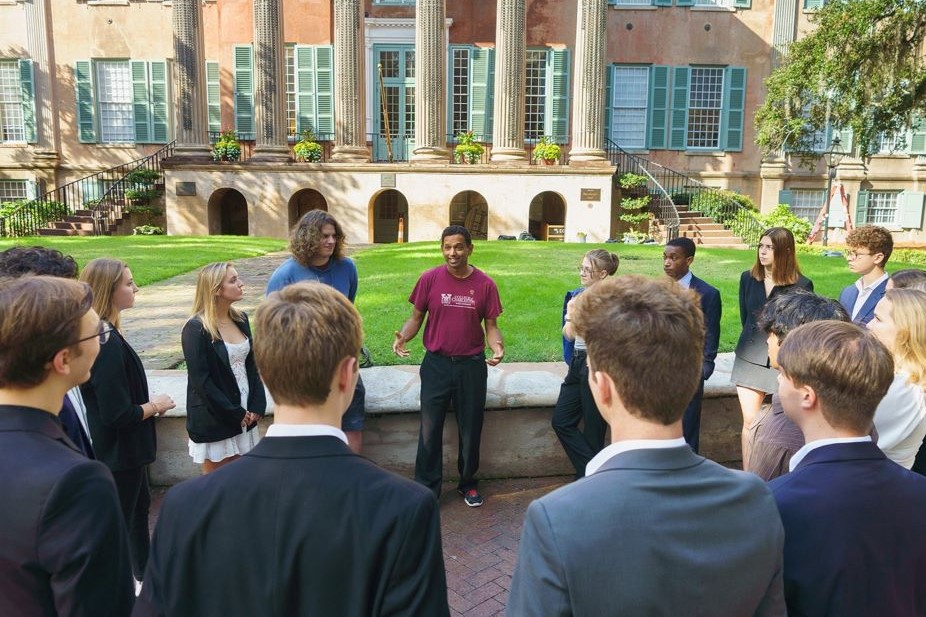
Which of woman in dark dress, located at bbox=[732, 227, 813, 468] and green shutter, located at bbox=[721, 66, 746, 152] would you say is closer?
woman in dark dress, located at bbox=[732, 227, 813, 468]

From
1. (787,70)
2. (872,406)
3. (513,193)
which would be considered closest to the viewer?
(872,406)

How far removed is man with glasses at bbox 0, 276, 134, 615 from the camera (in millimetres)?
1717

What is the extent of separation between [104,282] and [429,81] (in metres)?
18.5

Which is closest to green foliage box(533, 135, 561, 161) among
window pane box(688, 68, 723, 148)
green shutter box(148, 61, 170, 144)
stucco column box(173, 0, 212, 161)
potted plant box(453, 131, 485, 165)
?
potted plant box(453, 131, 485, 165)

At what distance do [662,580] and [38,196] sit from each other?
28099 mm

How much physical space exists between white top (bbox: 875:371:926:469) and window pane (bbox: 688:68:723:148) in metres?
23.6

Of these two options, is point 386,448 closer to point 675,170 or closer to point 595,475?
point 595,475

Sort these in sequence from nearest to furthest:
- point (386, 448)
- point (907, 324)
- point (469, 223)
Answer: point (907, 324) < point (386, 448) < point (469, 223)

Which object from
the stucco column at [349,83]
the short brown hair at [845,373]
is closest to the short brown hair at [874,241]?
the short brown hair at [845,373]

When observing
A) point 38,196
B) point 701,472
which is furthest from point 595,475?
point 38,196

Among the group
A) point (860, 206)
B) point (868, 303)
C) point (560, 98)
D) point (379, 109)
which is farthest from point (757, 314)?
point (860, 206)

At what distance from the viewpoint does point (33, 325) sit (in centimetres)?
194

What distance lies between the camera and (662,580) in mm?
1572

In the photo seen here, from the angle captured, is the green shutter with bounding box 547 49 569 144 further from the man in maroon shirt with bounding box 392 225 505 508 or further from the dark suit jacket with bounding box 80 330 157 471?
the dark suit jacket with bounding box 80 330 157 471
